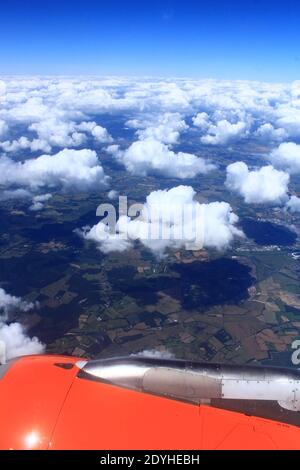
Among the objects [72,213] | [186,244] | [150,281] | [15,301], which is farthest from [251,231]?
[15,301]

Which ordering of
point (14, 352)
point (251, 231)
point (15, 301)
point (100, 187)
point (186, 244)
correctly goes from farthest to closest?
point (100, 187)
point (251, 231)
point (186, 244)
point (15, 301)
point (14, 352)

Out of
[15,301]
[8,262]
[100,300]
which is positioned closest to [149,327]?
[100,300]

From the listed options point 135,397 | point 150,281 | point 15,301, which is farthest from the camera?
point 150,281

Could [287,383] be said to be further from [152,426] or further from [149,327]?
[149,327]

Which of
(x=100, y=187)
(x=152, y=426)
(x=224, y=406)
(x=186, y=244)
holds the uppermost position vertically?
(x=152, y=426)

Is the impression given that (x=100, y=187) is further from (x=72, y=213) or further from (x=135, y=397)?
(x=135, y=397)

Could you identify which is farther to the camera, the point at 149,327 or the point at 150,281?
the point at 150,281

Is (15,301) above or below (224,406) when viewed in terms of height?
below
